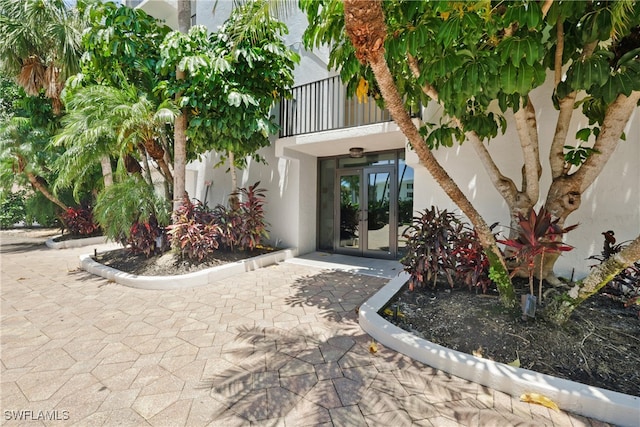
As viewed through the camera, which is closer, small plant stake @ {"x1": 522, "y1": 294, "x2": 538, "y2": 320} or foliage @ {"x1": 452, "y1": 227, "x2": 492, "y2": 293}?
small plant stake @ {"x1": 522, "y1": 294, "x2": 538, "y2": 320}

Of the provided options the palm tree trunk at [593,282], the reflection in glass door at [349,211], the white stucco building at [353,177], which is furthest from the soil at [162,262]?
the palm tree trunk at [593,282]

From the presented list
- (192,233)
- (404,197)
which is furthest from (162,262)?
(404,197)

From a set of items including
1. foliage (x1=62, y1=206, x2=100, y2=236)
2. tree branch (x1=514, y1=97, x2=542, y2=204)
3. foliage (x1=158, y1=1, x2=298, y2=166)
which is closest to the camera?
tree branch (x1=514, y1=97, x2=542, y2=204)

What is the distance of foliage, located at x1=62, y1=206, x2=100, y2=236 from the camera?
11062 millimetres

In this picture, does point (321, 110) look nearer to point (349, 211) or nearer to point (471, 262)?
point (349, 211)

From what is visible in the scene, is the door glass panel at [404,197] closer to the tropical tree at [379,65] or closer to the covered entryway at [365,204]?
the covered entryway at [365,204]

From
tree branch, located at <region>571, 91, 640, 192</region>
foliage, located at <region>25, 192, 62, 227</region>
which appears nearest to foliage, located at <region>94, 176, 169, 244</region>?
foliage, located at <region>25, 192, 62, 227</region>

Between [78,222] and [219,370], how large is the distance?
12.1 metres

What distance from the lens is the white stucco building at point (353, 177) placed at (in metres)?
4.88

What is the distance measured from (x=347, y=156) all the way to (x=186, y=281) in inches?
220

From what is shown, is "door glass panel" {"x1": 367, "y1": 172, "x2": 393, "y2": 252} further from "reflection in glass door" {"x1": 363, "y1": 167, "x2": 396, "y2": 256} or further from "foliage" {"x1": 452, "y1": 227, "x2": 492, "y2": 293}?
"foliage" {"x1": 452, "y1": 227, "x2": 492, "y2": 293}

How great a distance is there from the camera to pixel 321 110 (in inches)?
301

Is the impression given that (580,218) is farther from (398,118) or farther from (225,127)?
(225,127)

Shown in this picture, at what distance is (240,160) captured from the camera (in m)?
7.79
